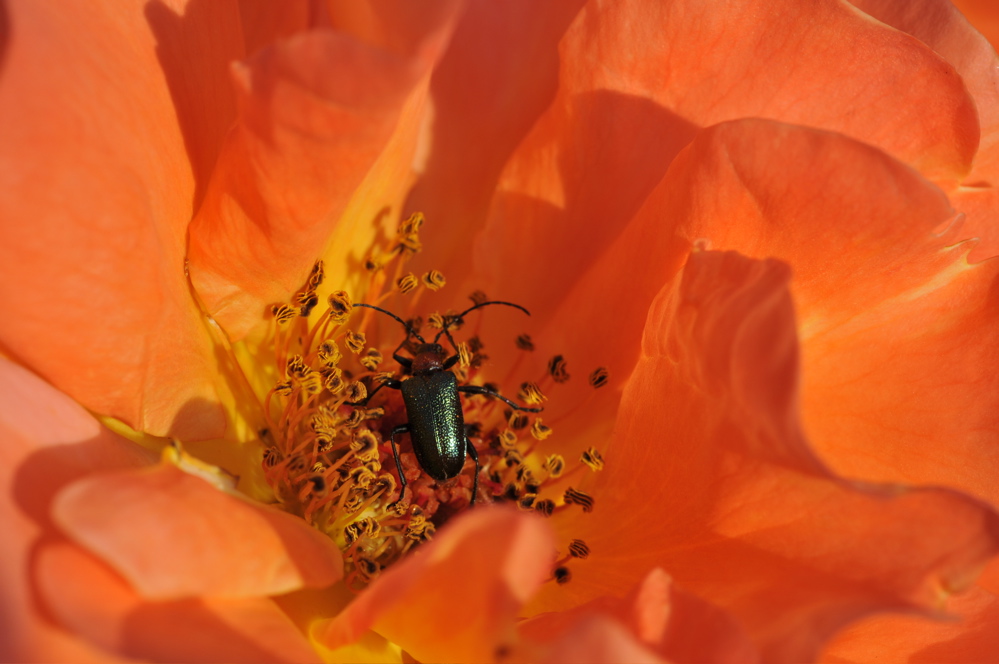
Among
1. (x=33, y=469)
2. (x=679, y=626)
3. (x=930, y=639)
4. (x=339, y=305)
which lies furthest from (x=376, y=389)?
(x=930, y=639)

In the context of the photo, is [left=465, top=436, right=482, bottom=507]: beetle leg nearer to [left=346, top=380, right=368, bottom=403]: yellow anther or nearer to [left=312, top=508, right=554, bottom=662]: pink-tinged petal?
[left=346, top=380, right=368, bottom=403]: yellow anther

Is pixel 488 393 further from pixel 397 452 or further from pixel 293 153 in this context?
pixel 293 153

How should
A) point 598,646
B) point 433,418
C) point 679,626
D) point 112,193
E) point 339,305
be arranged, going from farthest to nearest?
point 339,305 → point 433,418 → point 112,193 → point 679,626 → point 598,646

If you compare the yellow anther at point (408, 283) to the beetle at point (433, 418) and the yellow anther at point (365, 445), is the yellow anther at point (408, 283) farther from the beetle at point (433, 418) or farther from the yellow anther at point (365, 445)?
the yellow anther at point (365, 445)

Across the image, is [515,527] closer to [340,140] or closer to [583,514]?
[340,140]

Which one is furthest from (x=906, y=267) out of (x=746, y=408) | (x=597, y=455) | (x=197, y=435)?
(x=197, y=435)

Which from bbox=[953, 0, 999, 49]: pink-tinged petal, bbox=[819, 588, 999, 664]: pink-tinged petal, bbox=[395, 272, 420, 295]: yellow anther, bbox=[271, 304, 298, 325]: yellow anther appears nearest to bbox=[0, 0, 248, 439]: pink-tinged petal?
bbox=[271, 304, 298, 325]: yellow anther
